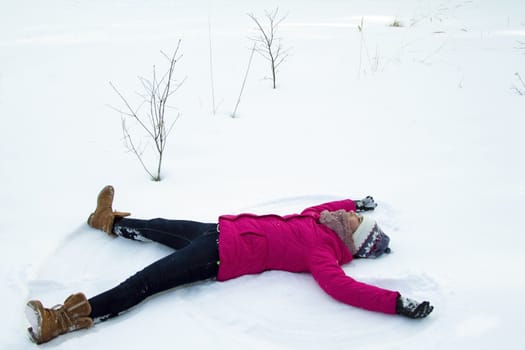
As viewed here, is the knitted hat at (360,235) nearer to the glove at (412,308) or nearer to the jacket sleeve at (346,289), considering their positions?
the jacket sleeve at (346,289)

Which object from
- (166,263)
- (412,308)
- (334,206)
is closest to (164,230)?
(166,263)

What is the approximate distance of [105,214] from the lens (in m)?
2.91

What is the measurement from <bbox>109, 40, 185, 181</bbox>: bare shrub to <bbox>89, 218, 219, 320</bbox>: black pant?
73 cm

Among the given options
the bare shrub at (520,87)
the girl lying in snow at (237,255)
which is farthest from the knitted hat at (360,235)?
the bare shrub at (520,87)

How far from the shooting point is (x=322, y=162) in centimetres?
371

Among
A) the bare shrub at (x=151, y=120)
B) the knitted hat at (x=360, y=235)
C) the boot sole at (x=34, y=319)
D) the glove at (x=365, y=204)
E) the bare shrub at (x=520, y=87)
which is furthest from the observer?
the bare shrub at (x=520, y=87)

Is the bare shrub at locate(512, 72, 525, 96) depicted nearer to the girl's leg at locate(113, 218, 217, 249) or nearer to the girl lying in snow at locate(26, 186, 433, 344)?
the girl lying in snow at locate(26, 186, 433, 344)

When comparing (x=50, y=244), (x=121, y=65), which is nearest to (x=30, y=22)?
(x=121, y=65)

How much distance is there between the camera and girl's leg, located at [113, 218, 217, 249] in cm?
271

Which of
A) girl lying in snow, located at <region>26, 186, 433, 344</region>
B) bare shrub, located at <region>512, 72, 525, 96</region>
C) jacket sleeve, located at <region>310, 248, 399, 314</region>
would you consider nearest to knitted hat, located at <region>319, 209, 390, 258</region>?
girl lying in snow, located at <region>26, 186, 433, 344</region>

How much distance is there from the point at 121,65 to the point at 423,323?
4.21 m

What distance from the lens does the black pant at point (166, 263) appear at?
2285 millimetres

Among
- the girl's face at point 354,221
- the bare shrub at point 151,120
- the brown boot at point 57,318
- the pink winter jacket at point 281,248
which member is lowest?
the brown boot at point 57,318

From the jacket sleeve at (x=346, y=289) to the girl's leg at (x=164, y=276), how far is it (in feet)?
1.72
